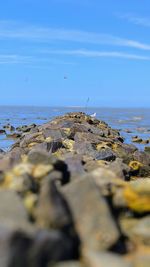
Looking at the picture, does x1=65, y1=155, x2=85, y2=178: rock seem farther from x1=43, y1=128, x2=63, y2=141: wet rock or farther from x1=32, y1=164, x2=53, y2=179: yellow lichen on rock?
x1=43, y1=128, x2=63, y2=141: wet rock

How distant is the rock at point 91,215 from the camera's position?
8023 millimetres

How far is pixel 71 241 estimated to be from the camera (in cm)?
795

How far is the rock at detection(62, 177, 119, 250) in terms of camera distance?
26.3ft

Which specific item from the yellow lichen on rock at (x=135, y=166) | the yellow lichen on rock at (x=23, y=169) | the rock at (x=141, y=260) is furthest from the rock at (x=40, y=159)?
the yellow lichen on rock at (x=135, y=166)

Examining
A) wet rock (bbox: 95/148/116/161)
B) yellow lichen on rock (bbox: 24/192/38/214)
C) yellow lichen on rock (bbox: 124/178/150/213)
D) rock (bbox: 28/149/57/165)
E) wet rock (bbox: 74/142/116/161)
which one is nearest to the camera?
yellow lichen on rock (bbox: 24/192/38/214)

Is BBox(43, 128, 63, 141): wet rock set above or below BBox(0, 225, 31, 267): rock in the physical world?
below

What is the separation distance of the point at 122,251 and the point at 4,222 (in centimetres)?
191

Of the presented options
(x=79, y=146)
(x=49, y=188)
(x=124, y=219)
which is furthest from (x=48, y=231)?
(x=79, y=146)

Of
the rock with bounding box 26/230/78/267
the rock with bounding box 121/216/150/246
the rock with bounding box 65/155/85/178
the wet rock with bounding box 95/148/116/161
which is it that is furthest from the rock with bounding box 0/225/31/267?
the wet rock with bounding box 95/148/116/161

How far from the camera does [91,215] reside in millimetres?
8234

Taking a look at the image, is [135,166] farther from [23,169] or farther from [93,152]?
[23,169]

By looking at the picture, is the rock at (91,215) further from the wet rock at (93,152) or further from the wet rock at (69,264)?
the wet rock at (93,152)

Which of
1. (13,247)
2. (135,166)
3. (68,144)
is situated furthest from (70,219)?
(68,144)

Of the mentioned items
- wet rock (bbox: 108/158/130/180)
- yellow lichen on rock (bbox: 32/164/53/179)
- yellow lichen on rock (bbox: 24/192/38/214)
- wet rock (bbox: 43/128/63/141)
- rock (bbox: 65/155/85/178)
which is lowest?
wet rock (bbox: 43/128/63/141)
